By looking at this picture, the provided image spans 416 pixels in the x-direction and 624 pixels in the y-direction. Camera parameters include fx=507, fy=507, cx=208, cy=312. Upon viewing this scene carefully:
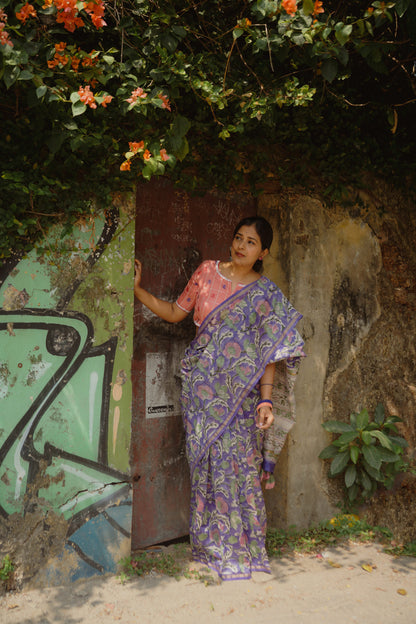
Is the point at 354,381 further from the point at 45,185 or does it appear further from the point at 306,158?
the point at 45,185

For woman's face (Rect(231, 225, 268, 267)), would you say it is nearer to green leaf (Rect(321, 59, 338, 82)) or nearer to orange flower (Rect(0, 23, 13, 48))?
green leaf (Rect(321, 59, 338, 82))

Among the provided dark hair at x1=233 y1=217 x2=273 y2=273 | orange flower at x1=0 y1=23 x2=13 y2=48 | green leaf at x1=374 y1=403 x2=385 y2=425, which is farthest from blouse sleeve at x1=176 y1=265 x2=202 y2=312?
green leaf at x1=374 y1=403 x2=385 y2=425

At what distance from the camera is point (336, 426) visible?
131 inches

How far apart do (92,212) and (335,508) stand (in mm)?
2463

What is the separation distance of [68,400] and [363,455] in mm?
1958

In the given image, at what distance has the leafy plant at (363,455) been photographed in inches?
128

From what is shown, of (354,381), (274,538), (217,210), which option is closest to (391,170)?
(217,210)

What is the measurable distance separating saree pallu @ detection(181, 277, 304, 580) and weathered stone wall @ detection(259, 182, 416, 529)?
513 millimetres

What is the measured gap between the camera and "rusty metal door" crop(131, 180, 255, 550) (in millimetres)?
3039

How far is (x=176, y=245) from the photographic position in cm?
318

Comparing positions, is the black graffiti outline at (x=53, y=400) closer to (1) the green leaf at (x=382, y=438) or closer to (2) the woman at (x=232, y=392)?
(2) the woman at (x=232, y=392)

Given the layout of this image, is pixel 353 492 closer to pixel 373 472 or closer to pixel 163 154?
pixel 373 472

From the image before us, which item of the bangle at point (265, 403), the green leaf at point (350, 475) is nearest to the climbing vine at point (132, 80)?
the bangle at point (265, 403)

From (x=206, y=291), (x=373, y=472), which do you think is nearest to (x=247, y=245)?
(x=206, y=291)
